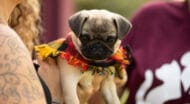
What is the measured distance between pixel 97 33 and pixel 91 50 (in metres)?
0.07

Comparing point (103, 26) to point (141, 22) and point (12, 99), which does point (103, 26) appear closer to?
point (12, 99)

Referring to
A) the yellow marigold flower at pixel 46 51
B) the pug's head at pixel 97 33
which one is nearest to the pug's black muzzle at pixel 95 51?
the pug's head at pixel 97 33

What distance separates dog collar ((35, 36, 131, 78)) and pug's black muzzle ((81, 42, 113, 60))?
0.03m

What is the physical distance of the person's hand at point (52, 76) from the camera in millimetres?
2611

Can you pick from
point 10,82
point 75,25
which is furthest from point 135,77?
point 10,82

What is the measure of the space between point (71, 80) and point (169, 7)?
108 cm

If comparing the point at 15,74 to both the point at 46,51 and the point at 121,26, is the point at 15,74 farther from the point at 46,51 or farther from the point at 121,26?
the point at 121,26

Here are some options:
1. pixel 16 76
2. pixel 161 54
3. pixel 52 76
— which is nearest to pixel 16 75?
pixel 16 76

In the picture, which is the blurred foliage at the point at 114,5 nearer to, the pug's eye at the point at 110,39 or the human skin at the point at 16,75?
the pug's eye at the point at 110,39

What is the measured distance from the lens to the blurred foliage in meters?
11.2

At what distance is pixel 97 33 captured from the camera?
2611mm

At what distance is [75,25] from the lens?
261 centimetres

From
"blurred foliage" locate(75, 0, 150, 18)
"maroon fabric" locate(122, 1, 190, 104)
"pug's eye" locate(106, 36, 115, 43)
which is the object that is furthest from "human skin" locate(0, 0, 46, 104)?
"blurred foliage" locate(75, 0, 150, 18)

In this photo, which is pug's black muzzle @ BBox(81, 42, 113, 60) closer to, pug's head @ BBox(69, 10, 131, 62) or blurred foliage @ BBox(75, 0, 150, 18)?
pug's head @ BBox(69, 10, 131, 62)
